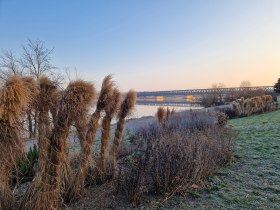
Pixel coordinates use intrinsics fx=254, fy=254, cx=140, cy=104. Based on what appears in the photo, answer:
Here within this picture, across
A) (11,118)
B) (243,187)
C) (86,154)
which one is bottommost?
(243,187)

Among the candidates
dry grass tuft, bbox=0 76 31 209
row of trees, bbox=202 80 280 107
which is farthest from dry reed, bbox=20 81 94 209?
row of trees, bbox=202 80 280 107

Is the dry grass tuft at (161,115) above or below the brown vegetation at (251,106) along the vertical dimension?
above

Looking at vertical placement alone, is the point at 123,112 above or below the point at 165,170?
above

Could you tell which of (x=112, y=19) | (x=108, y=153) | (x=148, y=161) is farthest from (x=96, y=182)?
(x=112, y=19)

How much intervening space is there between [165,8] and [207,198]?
8845mm

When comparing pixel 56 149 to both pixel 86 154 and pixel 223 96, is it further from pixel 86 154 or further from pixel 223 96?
pixel 223 96

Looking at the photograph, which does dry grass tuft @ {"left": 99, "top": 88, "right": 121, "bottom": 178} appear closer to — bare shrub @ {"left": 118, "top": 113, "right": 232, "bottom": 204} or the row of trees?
bare shrub @ {"left": 118, "top": 113, "right": 232, "bottom": 204}

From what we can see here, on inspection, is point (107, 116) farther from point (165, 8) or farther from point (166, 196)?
point (165, 8)

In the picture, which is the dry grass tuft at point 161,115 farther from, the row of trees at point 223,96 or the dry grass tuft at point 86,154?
the row of trees at point 223,96

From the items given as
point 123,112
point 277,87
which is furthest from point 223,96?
point 123,112

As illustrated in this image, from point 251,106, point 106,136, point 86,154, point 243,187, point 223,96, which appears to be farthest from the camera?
point 223,96

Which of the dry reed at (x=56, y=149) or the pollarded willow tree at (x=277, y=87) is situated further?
the pollarded willow tree at (x=277, y=87)

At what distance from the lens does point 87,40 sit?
11.3 metres

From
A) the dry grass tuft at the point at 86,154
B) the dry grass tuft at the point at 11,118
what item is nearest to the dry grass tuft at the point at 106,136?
the dry grass tuft at the point at 86,154
